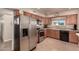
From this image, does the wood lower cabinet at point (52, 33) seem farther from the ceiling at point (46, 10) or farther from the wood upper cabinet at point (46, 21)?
the ceiling at point (46, 10)

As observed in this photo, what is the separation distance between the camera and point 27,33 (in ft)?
6.54

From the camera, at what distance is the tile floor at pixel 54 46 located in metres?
1.78

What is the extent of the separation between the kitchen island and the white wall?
2.58 ft

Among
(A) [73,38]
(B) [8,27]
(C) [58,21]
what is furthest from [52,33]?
(B) [8,27]

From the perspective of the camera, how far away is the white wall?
5.69 feet

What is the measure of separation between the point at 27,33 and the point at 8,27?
463 millimetres

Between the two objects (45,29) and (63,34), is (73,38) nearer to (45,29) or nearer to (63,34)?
(63,34)

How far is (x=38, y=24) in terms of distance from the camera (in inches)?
76.8

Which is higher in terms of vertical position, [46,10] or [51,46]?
[46,10]

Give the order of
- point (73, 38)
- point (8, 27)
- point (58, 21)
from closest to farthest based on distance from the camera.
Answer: point (8, 27), point (73, 38), point (58, 21)

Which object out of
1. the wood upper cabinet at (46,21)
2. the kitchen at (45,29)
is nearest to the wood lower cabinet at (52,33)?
the kitchen at (45,29)
